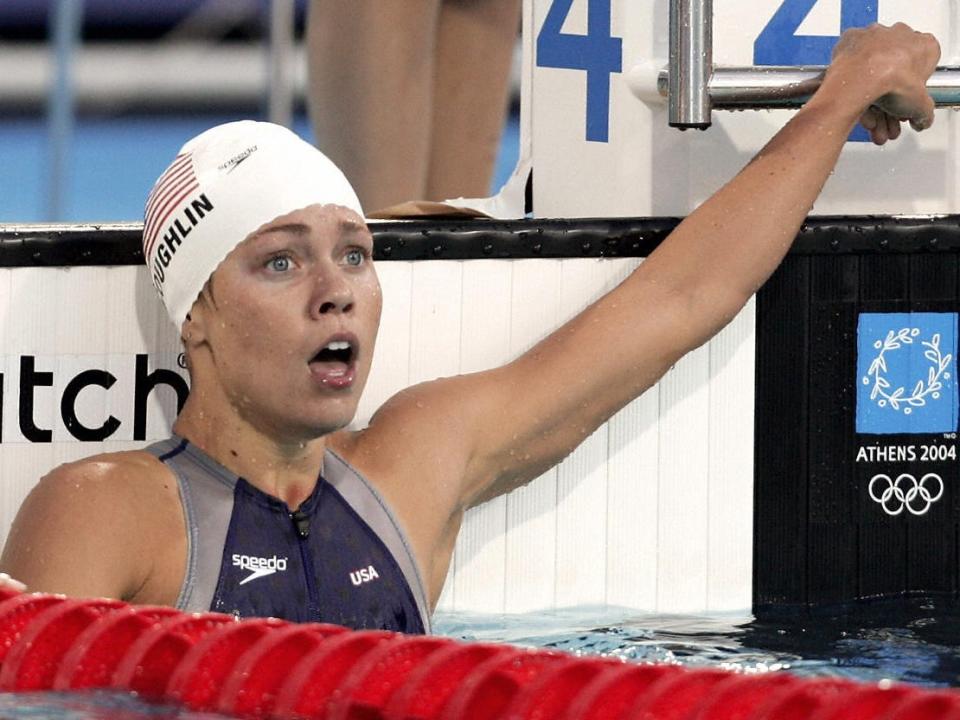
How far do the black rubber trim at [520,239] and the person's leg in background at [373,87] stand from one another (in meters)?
0.42

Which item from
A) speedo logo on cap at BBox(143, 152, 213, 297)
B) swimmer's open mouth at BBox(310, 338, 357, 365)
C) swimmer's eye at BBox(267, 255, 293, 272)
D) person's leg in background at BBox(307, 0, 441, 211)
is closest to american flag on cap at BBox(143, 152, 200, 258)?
speedo logo on cap at BBox(143, 152, 213, 297)

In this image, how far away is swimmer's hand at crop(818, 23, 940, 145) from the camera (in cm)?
224

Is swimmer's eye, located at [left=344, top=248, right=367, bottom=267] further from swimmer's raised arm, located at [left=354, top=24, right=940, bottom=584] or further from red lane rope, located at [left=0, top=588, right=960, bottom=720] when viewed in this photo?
red lane rope, located at [left=0, top=588, right=960, bottom=720]

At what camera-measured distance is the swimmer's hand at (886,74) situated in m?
2.24

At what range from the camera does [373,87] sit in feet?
8.88

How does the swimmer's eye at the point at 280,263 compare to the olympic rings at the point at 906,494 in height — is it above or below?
above

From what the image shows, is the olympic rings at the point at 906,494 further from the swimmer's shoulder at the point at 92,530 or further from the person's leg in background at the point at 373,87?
the swimmer's shoulder at the point at 92,530

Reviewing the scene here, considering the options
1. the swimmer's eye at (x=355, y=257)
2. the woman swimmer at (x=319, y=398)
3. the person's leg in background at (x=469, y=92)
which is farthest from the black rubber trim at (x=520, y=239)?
the person's leg in background at (x=469, y=92)

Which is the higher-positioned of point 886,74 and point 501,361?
point 886,74

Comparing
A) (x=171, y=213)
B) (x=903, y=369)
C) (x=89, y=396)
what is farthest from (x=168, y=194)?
(x=903, y=369)

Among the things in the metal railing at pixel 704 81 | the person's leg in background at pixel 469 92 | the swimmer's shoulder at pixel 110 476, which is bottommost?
the swimmer's shoulder at pixel 110 476

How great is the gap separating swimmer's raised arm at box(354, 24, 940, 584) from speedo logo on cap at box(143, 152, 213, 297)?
0.33 metres

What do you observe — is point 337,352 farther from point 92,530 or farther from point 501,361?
point 501,361

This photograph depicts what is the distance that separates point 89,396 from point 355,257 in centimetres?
48
